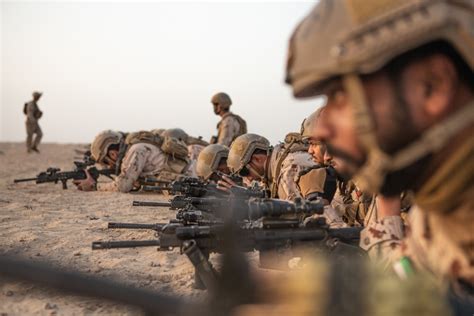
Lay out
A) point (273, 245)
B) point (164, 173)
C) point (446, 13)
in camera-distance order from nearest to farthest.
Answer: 1. point (446, 13)
2. point (273, 245)
3. point (164, 173)

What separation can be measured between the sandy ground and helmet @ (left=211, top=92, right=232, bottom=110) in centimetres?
397

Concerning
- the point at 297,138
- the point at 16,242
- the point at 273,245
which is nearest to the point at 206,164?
the point at 297,138

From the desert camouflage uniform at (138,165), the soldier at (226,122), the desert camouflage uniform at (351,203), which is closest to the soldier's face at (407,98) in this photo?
the desert camouflage uniform at (351,203)

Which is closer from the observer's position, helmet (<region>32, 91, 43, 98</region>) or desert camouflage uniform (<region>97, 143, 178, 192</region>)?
desert camouflage uniform (<region>97, 143, 178, 192</region>)

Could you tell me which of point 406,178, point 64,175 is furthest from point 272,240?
point 64,175

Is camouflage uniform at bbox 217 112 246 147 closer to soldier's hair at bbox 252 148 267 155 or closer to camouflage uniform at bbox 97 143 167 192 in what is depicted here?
camouflage uniform at bbox 97 143 167 192

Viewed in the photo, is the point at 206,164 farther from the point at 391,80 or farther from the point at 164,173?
the point at 391,80

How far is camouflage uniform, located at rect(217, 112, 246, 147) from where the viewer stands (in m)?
13.1

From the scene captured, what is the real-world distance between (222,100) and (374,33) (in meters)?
12.5

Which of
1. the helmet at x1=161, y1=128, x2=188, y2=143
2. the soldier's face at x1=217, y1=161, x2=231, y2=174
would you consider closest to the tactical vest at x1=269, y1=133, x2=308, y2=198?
the soldier's face at x1=217, y1=161, x2=231, y2=174

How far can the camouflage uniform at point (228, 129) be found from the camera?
13117mm

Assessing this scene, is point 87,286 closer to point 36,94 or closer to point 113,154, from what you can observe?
point 113,154

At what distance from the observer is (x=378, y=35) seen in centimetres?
138

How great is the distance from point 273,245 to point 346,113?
2.28 m
